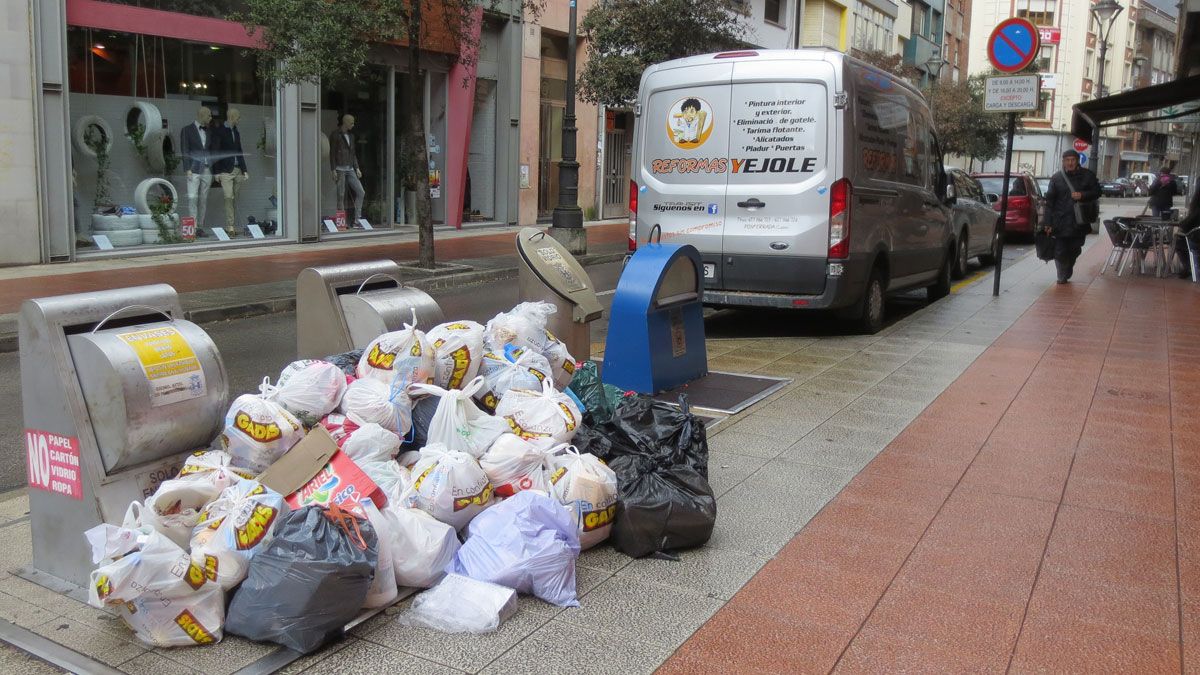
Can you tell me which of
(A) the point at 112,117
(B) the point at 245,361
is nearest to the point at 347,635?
(B) the point at 245,361

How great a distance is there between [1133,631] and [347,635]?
8.93 feet

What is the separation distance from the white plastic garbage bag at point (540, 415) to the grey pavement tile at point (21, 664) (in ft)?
6.38

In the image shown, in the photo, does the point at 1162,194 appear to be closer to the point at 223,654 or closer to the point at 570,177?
the point at 570,177

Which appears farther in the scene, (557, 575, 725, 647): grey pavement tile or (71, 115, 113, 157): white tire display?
(71, 115, 113, 157): white tire display

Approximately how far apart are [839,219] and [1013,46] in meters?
5.04

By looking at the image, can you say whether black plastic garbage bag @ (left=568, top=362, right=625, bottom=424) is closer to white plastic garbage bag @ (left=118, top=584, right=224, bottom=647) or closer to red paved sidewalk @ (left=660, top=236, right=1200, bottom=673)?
red paved sidewalk @ (left=660, top=236, right=1200, bottom=673)

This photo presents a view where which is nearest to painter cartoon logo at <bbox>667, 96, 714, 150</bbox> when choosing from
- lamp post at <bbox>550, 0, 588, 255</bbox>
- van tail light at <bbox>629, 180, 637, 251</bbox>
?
van tail light at <bbox>629, 180, 637, 251</bbox>

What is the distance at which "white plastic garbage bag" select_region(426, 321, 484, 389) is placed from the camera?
4676 millimetres

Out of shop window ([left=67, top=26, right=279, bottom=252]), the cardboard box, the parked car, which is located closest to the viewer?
the cardboard box

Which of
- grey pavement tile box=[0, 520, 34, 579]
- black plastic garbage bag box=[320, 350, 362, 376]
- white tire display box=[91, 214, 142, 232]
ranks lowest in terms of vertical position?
grey pavement tile box=[0, 520, 34, 579]

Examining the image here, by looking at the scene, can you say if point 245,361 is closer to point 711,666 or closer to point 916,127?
point 711,666

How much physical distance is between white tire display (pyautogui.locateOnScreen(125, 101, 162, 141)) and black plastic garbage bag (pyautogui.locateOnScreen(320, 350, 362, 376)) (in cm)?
1163

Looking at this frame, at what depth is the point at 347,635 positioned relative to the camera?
3.48m

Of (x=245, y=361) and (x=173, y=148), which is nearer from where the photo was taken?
(x=245, y=361)
